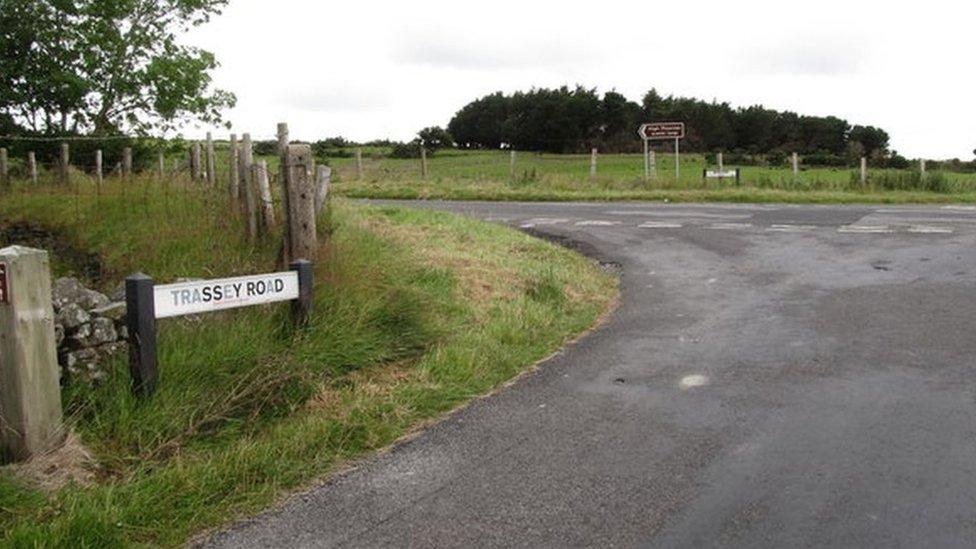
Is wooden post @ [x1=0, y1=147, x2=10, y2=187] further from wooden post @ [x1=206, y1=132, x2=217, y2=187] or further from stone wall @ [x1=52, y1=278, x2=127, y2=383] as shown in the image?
stone wall @ [x1=52, y1=278, x2=127, y2=383]

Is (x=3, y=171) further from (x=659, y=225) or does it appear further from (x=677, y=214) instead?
(x=677, y=214)

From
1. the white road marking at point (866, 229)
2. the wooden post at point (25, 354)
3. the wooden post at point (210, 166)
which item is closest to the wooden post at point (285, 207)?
the wooden post at point (25, 354)

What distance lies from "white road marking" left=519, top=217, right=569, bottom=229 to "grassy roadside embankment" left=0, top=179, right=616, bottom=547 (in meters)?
6.97

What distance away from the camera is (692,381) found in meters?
7.13

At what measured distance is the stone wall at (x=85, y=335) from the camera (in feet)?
18.9

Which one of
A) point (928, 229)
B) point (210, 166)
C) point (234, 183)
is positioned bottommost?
point (928, 229)

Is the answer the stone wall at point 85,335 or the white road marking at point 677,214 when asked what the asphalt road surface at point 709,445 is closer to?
the stone wall at point 85,335

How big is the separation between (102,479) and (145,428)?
50 centimetres

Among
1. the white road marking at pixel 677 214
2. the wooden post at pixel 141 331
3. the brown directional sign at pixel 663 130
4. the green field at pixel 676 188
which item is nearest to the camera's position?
the wooden post at pixel 141 331

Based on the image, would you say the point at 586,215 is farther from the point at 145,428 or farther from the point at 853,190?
the point at 145,428

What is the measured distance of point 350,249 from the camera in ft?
30.5

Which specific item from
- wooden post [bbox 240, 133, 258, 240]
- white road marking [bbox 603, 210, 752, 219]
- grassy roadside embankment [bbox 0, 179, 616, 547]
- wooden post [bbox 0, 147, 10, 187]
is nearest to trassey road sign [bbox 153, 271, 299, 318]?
grassy roadside embankment [bbox 0, 179, 616, 547]

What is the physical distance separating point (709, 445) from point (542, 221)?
48.8 ft

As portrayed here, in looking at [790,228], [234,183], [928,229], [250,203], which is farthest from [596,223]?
[250,203]
